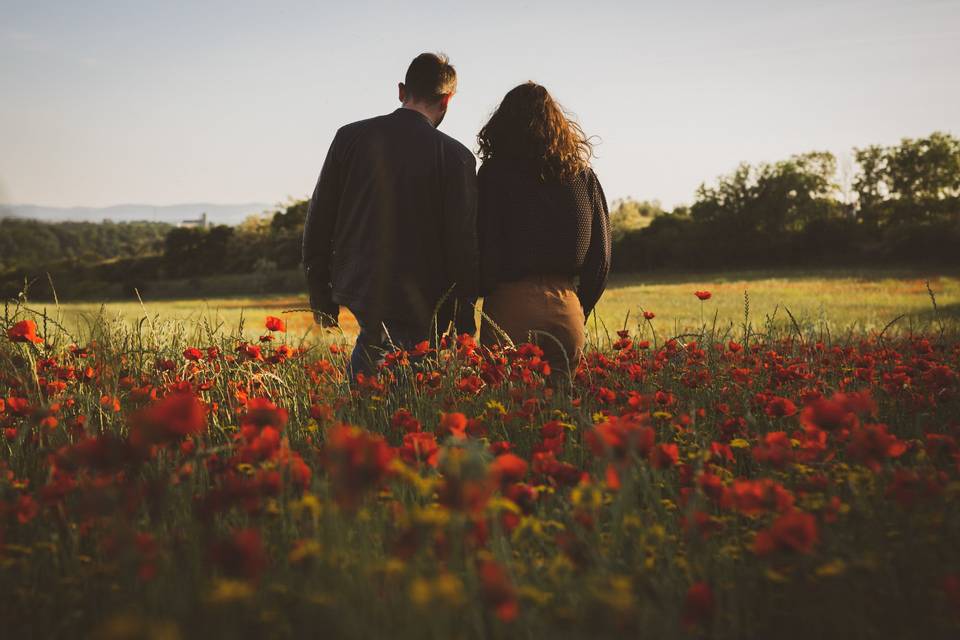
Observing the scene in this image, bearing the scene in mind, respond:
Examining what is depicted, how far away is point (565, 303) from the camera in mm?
4633

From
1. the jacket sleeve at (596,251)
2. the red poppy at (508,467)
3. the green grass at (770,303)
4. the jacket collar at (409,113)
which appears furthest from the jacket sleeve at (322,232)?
the green grass at (770,303)

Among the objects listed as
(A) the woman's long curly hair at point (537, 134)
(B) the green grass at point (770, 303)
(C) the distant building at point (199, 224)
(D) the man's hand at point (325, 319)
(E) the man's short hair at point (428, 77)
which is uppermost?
(C) the distant building at point (199, 224)

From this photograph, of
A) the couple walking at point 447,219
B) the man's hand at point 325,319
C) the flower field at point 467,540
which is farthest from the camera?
the couple walking at point 447,219

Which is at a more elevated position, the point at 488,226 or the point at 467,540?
the point at 488,226

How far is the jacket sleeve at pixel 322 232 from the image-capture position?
4.58 m

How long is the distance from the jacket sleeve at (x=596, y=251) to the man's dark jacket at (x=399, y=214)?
808 millimetres

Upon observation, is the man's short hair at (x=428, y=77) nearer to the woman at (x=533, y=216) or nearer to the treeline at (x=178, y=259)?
the woman at (x=533, y=216)

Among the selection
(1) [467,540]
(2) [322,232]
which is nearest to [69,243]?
(2) [322,232]

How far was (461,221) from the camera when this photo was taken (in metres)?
4.46

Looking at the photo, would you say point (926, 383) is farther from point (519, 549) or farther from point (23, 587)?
point (23, 587)

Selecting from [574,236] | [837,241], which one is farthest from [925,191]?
[574,236]

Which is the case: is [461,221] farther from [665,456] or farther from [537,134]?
[665,456]

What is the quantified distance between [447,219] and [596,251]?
3.50 feet

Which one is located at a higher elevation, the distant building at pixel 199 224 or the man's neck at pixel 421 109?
the distant building at pixel 199 224
